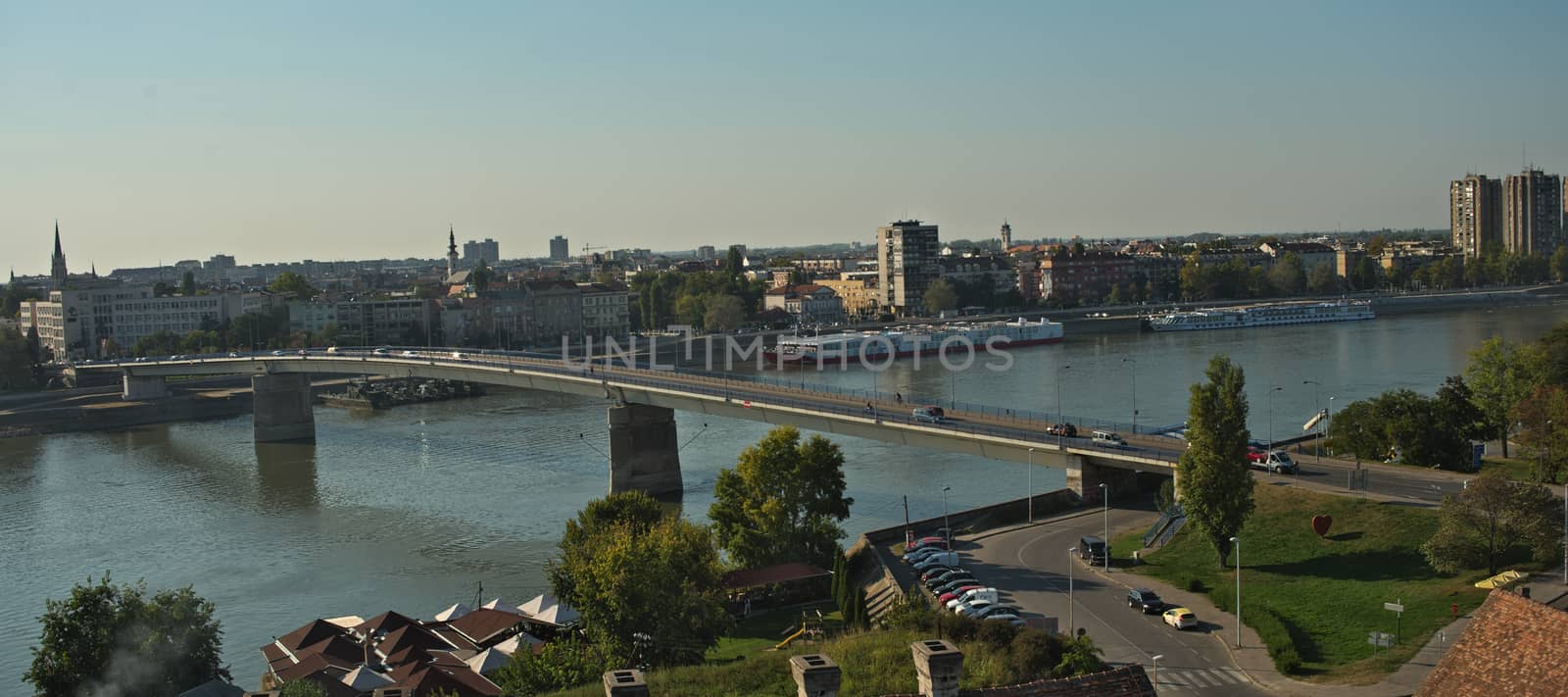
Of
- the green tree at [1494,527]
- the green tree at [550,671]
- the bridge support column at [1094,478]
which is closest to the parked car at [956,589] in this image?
the green tree at [550,671]

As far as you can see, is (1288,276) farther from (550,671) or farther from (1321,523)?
(550,671)

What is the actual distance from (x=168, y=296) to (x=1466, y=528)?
66519 mm

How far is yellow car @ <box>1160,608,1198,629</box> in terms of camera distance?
13.6 m

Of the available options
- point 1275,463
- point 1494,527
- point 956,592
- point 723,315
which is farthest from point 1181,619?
point 723,315

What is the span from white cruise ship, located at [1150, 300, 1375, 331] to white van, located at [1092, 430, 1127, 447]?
50440 mm

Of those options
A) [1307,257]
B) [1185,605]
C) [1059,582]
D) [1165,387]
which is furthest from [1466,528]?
[1307,257]

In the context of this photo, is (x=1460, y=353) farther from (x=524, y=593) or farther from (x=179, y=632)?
(x=179, y=632)

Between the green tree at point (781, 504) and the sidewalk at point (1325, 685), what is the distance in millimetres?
5550

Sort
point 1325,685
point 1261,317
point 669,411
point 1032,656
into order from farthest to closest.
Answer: point 1261,317 < point 669,411 < point 1325,685 < point 1032,656

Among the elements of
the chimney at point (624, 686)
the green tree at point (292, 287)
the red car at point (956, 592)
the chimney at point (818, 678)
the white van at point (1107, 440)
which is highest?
the green tree at point (292, 287)

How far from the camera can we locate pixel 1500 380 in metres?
24.2

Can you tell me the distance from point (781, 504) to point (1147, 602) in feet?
19.0

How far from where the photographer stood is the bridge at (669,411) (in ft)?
69.7

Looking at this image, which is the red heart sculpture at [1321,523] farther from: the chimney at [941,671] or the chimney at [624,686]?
the chimney at [624,686]
